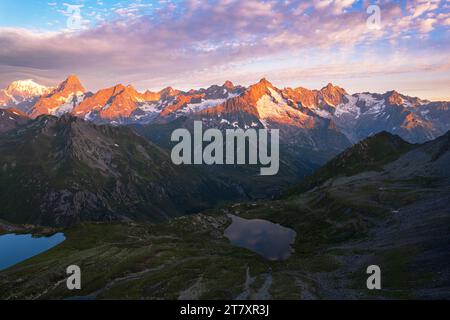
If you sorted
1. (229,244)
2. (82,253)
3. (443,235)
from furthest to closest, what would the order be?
(229,244) < (82,253) < (443,235)

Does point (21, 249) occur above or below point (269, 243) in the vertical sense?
below

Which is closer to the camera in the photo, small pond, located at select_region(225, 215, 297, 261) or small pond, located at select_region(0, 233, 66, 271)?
small pond, located at select_region(225, 215, 297, 261)

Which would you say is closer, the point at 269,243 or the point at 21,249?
the point at 269,243

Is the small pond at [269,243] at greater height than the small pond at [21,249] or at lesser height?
greater

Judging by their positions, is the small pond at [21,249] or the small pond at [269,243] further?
the small pond at [21,249]

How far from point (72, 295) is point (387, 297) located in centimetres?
8482

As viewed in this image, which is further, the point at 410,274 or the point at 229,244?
the point at 229,244

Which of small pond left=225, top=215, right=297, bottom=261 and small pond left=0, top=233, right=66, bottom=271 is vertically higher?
small pond left=225, top=215, right=297, bottom=261

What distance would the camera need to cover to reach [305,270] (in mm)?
115438
